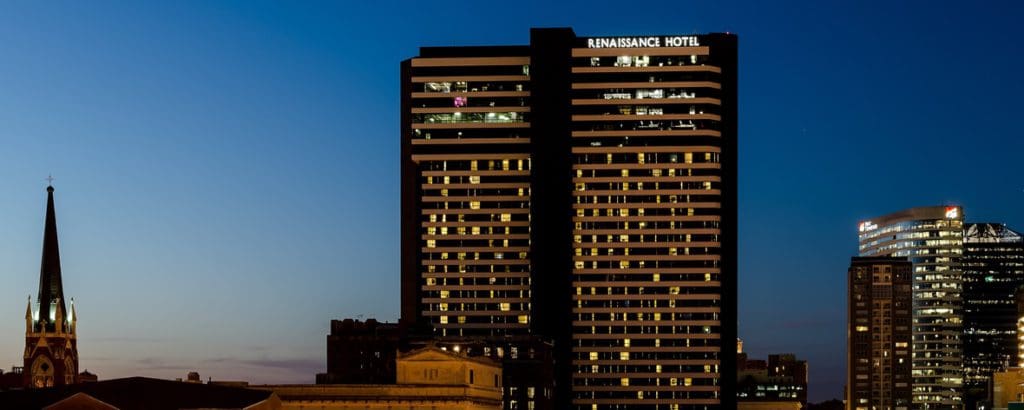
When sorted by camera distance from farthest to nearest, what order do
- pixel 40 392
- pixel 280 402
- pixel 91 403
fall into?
pixel 280 402, pixel 40 392, pixel 91 403

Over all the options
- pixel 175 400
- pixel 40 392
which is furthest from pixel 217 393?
pixel 40 392

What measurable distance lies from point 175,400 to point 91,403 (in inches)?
408

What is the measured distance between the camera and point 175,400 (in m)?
175

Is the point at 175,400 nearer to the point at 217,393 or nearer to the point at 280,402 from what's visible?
the point at 217,393

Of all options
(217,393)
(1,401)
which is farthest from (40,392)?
(217,393)

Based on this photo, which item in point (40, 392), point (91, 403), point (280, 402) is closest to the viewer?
point (91, 403)

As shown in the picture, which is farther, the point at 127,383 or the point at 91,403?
the point at 127,383

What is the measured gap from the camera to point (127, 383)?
7042 inches

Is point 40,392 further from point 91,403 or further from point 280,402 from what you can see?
point 280,402

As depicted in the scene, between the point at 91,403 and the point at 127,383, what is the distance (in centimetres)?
1109

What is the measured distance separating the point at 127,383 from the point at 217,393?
33.0 feet

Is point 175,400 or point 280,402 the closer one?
point 175,400

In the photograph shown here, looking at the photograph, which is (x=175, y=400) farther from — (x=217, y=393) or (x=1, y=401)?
(x=1, y=401)

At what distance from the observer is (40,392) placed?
7032 inches
